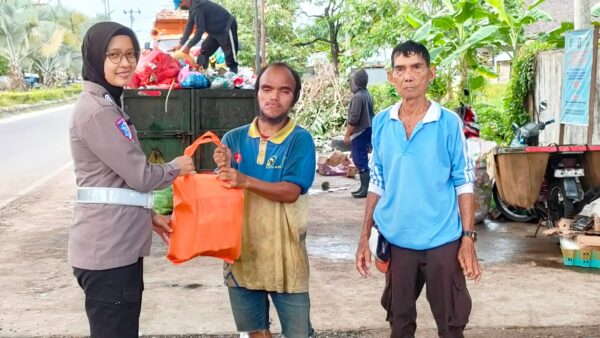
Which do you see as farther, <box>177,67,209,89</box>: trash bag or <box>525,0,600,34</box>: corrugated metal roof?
→ <box>525,0,600,34</box>: corrugated metal roof

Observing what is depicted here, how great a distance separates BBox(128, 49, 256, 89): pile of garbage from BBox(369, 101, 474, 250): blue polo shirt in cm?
516

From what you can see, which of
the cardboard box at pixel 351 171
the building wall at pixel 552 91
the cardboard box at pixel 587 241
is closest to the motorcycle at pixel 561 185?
the cardboard box at pixel 587 241

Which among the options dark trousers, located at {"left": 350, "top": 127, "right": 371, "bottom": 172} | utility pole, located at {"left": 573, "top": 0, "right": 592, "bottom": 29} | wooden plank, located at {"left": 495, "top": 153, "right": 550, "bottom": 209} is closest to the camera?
wooden plank, located at {"left": 495, "top": 153, "right": 550, "bottom": 209}

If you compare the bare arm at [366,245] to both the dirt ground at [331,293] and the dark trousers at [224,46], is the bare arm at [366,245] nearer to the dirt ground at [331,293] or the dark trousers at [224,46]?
the dirt ground at [331,293]

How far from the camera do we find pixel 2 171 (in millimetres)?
→ 13766

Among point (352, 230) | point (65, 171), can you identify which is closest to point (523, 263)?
point (352, 230)

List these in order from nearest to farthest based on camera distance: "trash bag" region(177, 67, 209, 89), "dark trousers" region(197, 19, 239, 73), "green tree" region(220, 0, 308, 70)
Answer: "trash bag" region(177, 67, 209, 89) < "dark trousers" region(197, 19, 239, 73) < "green tree" region(220, 0, 308, 70)

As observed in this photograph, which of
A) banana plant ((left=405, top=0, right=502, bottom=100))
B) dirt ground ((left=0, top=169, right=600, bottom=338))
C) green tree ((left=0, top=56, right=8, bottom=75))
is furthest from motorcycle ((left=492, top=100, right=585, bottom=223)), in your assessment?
green tree ((left=0, top=56, right=8, bottom=75))

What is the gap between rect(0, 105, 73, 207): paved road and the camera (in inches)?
482

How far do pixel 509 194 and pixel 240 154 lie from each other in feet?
14.1

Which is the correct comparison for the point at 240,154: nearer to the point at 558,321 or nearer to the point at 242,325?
the point at 242,325

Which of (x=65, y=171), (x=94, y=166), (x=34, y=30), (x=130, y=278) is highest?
(x=34, y=30)

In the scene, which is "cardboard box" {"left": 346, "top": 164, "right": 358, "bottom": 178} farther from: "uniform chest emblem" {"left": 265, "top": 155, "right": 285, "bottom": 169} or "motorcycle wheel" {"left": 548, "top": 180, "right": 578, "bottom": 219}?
"uniform chest emblem" {"left": 265, "top": 155, "right": 285, "bottom": 169}

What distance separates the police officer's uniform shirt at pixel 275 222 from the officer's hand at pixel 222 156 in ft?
0.47
